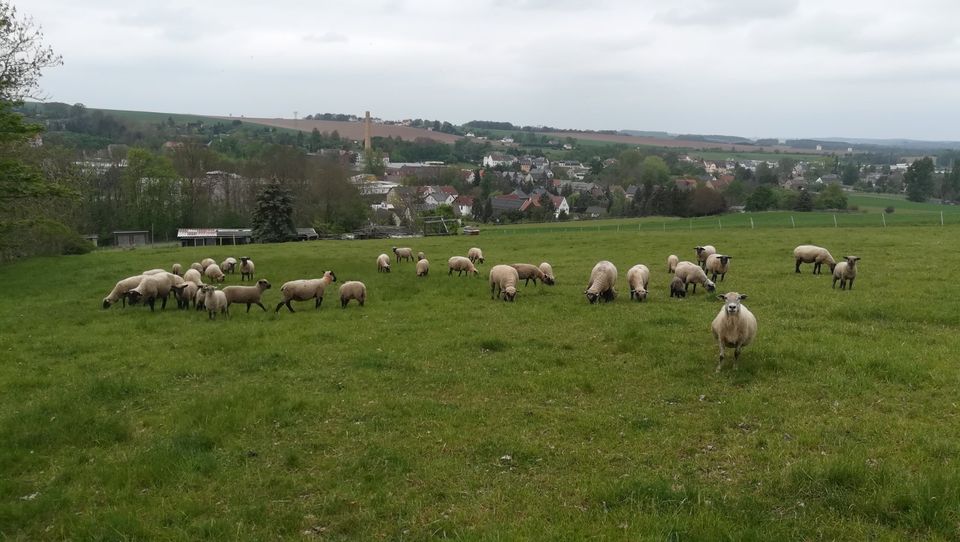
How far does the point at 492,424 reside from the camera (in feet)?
30.7

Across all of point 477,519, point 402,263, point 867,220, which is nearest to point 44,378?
point 477,519

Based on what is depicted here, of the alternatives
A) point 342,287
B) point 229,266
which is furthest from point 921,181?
point 342,287

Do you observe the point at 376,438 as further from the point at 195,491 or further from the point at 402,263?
the point at 402,263

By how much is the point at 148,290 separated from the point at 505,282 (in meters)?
12.4

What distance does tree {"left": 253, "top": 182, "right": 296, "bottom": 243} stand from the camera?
65438mm

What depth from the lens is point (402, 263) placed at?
34219 mm

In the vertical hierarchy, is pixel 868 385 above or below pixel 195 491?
above

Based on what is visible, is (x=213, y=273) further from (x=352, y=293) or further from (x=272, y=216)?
(x=272, y=216)

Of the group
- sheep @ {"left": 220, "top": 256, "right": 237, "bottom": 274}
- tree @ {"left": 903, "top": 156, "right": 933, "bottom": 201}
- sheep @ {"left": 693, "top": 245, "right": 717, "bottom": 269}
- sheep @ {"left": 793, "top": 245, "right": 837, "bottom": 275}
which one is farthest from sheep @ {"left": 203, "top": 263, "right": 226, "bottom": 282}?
tree @ {"left": 903, "top": 156, "right": 933, "bottom": 201}

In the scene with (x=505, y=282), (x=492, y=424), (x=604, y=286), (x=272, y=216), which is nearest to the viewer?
(x=492, y=424)

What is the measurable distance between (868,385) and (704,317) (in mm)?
5743

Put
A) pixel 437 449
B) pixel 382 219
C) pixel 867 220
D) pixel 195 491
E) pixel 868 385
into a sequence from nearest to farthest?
pixel 195 491
pixel 437 449
pixel 868 385
pixel 867 220
pixel 382 219

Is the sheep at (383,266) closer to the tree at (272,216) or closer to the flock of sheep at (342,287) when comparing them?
the flock of sheep at (342,287)

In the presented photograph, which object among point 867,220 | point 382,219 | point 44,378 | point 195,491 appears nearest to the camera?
point 195,491
